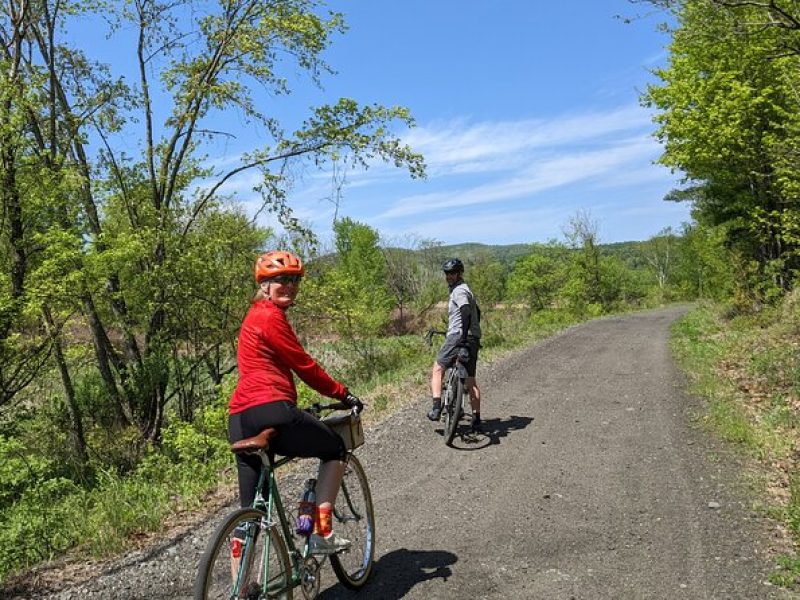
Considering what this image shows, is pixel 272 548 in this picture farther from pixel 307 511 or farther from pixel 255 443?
pixel 255 443

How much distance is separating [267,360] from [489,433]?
5.55 meters

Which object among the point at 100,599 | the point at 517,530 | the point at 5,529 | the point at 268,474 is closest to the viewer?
the point at 268,474

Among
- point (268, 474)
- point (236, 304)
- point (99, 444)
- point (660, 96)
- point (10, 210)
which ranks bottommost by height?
point (99, 444)

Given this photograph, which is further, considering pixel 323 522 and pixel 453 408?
pixel 453 408

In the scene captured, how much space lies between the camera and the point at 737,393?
997 cm

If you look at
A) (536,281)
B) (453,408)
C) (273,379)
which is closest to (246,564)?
(273,379)

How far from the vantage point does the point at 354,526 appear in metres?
4.48

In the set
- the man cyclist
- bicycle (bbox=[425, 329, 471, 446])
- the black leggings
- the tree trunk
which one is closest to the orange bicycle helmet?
the black leggings

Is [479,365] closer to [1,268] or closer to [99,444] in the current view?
[99,444]

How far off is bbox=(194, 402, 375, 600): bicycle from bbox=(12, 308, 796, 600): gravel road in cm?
41

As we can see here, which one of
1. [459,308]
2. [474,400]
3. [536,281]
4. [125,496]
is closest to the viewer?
[125,496]

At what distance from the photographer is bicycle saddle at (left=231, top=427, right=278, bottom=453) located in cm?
341

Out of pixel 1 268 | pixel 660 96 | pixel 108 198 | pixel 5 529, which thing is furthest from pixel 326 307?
pixel 660 96

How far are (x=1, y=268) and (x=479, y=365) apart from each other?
9.58m
